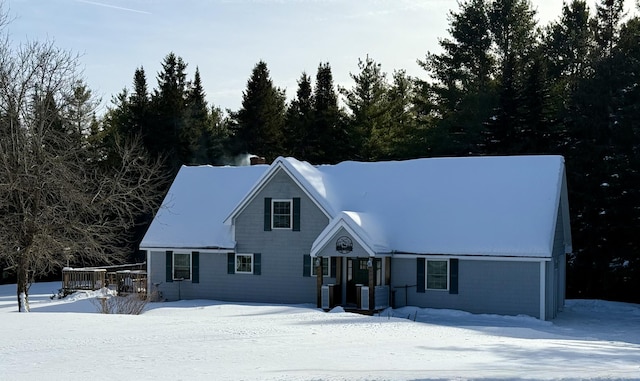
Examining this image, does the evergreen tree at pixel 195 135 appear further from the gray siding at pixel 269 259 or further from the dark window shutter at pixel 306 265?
the dark window shutter at pixel 306 265

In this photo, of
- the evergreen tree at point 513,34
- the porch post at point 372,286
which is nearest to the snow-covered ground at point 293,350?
the porch post at point 372,286

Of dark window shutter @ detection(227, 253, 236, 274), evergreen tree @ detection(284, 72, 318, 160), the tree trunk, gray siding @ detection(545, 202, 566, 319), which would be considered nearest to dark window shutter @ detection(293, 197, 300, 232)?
dark window shutter @ detection(227, 253, 236, 274)

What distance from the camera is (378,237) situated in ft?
89.7

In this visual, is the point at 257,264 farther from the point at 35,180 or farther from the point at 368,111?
the point at 368,111

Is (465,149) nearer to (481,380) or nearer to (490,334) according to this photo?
(490,334)

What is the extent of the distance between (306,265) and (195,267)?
4.98 m

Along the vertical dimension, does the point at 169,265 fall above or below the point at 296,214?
below

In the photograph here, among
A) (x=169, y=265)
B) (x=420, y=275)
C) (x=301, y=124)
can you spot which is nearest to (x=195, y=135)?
(x=301, y=124)

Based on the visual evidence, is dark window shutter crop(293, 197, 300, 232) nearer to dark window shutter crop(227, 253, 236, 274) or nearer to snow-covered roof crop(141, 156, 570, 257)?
snow-covered roof crop(141, 156, 570, 257)

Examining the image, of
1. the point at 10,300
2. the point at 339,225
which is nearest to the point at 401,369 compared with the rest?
the point at 339,225

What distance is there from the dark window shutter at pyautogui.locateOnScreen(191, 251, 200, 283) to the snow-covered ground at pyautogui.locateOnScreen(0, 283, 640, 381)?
6.87 metres

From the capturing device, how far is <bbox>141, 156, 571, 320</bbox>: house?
26.2 meters

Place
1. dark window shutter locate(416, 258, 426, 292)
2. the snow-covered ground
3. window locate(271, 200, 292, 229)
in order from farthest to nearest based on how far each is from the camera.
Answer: window locate(271, 200, 292, 229), dark window shutter locate(416, 258, 426, 292), the snow-covered ground

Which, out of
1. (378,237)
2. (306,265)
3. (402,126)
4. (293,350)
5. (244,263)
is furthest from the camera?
(402,126)
